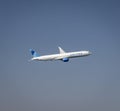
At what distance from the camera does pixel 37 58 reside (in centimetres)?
6184

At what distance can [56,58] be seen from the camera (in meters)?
60.9

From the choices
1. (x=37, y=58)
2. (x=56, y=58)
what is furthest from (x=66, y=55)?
(x=37, y=58)

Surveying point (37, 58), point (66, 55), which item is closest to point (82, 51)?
point (66, 55)

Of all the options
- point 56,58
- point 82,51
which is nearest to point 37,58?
point 56,58

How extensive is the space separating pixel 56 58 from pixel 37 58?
417cm

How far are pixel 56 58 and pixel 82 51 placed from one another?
5628 millimetres

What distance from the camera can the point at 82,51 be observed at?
199ft

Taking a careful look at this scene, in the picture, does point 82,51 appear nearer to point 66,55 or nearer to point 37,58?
point 66,55

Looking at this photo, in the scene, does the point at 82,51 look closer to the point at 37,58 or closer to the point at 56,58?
the point at 56,58

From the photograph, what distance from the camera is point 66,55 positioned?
59875 millimetres

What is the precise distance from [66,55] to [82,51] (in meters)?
3.56

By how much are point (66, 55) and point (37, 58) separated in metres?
6.47
